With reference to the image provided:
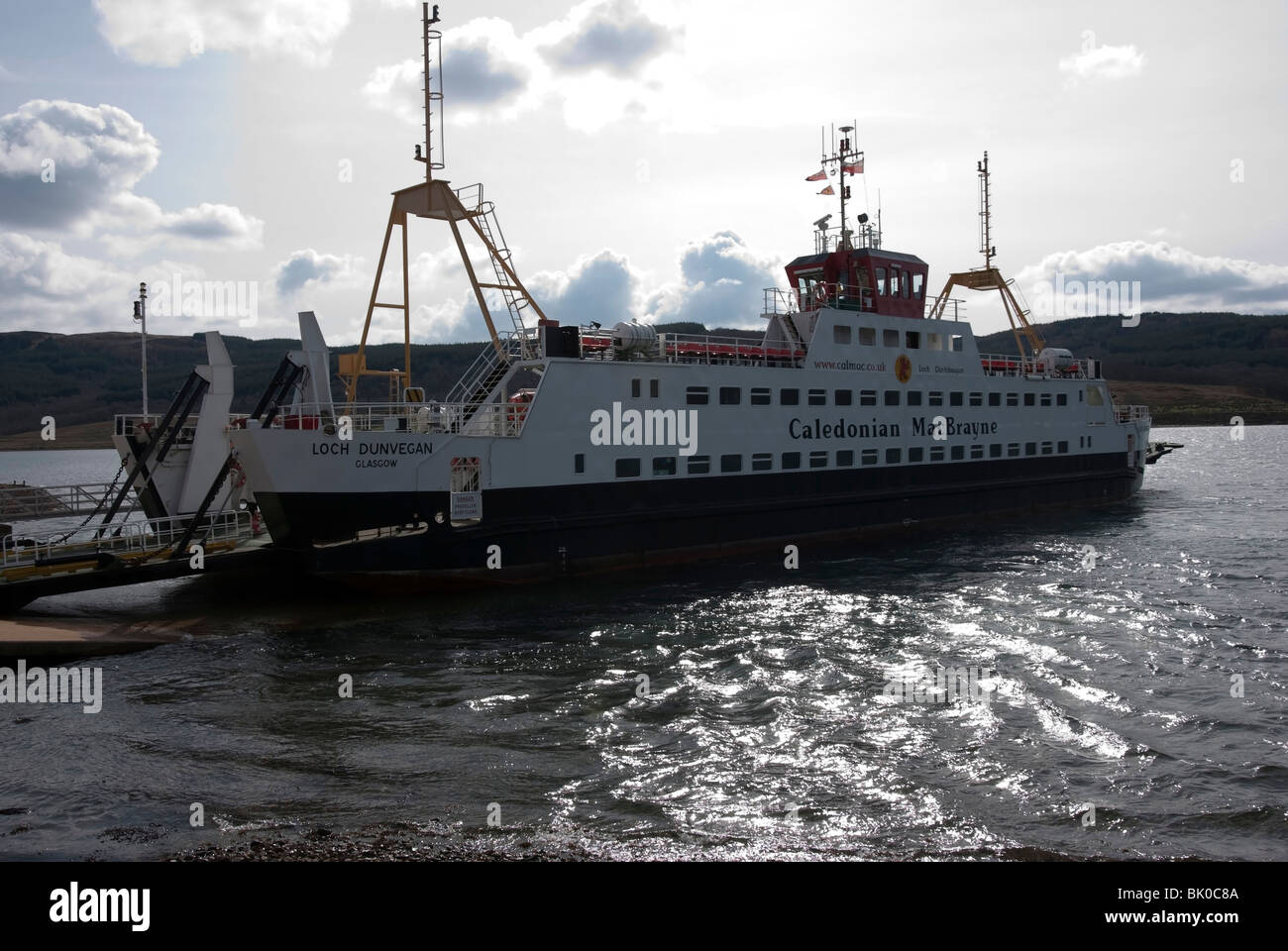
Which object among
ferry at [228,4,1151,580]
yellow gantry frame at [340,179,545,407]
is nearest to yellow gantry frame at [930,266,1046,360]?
ferry at [228,4,1151,580]

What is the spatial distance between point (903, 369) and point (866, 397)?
2.31 metres

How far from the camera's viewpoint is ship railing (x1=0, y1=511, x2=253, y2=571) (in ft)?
62.5

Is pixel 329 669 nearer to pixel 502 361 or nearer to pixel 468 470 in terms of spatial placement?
pixel 468 470

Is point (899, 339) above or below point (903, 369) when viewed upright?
above

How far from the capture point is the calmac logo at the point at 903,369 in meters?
31.6

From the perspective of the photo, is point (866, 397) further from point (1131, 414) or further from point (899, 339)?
point (1131, 414)

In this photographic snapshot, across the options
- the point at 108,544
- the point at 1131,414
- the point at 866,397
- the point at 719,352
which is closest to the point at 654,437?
the point at 719,352

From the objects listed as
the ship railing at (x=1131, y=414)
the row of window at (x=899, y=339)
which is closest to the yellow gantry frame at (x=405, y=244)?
the row of window at (x=899, y=339)

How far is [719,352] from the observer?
1080 inches

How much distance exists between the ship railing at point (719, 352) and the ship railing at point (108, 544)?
12.8m

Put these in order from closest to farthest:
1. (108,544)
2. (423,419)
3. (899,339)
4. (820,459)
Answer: (108,544)
(423,419)
(820,459)
(899,339)

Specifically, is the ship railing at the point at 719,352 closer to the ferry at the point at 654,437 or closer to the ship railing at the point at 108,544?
the ferry at the point at 654,437

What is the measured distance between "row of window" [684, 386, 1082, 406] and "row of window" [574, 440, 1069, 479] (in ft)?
5.43

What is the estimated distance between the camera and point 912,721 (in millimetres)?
12859
